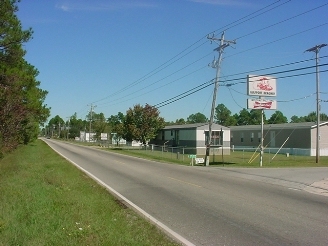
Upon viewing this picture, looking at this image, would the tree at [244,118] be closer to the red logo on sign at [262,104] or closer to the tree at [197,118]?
the tree at [197,118]

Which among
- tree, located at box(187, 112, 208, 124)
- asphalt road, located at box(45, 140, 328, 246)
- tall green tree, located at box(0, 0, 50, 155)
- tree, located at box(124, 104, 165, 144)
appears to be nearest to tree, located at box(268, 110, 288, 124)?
tree, located at box(187, 112, 208, 124)

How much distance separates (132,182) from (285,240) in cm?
1095

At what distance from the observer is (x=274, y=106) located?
36.1 meters

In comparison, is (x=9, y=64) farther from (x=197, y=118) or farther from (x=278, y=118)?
(x=197, y=118)

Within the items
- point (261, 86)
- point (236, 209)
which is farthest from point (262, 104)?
point (236, 209)

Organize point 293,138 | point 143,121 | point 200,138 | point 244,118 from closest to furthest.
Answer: point 293,138, point 200,138, point 143,121, point 244,118

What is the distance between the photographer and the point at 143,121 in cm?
6328

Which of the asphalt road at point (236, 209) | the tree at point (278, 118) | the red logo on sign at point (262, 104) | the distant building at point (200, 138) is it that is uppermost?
the tree at point (278, 118)

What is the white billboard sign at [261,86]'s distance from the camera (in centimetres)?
3475

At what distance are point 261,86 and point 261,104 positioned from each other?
160 cm

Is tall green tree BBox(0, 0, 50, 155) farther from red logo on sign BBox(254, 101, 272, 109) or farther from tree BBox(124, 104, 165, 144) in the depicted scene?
tree BBox(124, 104, 165, 144)

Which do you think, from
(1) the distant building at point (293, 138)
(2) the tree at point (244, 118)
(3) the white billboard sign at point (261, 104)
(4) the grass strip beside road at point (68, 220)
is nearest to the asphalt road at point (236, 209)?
(4) the grass strip beside road at point (68, 220)

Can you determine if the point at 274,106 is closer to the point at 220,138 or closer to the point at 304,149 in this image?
the point at 304,149

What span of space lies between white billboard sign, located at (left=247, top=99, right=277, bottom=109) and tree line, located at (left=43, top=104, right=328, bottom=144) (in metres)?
29.5
